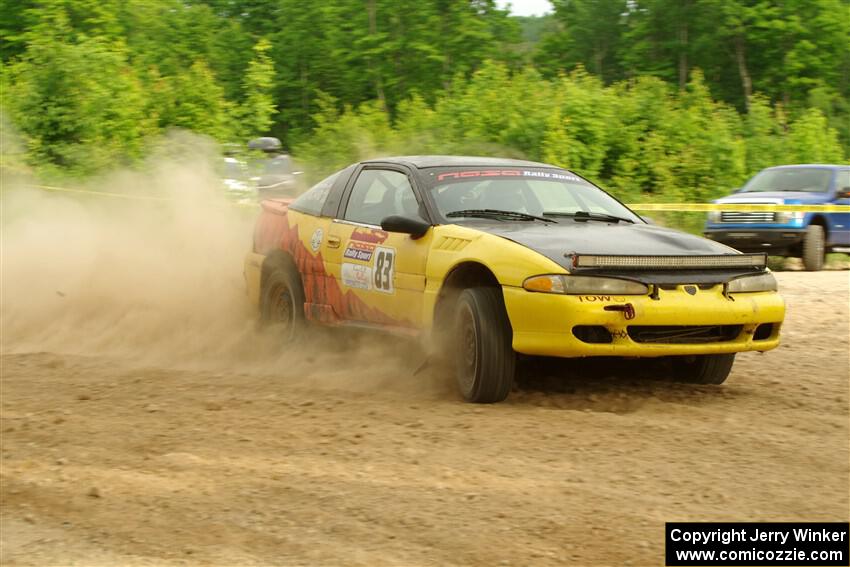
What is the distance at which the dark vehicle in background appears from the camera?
59.2 feet

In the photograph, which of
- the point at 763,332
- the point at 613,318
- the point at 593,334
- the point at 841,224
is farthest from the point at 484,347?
the point at 841,224

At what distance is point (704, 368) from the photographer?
713 centimetres

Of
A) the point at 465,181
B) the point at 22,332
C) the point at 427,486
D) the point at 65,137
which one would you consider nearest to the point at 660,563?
the point at 427,486

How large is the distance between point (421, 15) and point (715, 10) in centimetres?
1360

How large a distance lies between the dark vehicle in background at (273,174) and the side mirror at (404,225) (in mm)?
10636

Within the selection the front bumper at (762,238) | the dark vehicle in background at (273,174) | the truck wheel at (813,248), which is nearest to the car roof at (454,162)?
the front bumper at (762,238)

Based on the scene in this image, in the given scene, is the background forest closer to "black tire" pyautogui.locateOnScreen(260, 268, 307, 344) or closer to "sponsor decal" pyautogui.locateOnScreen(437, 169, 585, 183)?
"black tire" pyautogui.locateOnScreen(260, 268, 307, 344)

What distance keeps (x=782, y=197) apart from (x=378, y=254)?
11033mm

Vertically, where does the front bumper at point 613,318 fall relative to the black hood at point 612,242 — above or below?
below

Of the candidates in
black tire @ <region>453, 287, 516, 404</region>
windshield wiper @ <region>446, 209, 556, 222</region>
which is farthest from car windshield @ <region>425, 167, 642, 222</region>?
black tire @ <region>453, 287, 516, 404</region>

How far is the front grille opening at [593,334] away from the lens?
20.4 ft

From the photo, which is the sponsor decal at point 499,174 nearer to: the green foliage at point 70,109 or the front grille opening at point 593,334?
the front grille opening at point 593,334

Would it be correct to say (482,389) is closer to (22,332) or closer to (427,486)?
(427,486)

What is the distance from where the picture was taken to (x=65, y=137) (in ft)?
68.4
